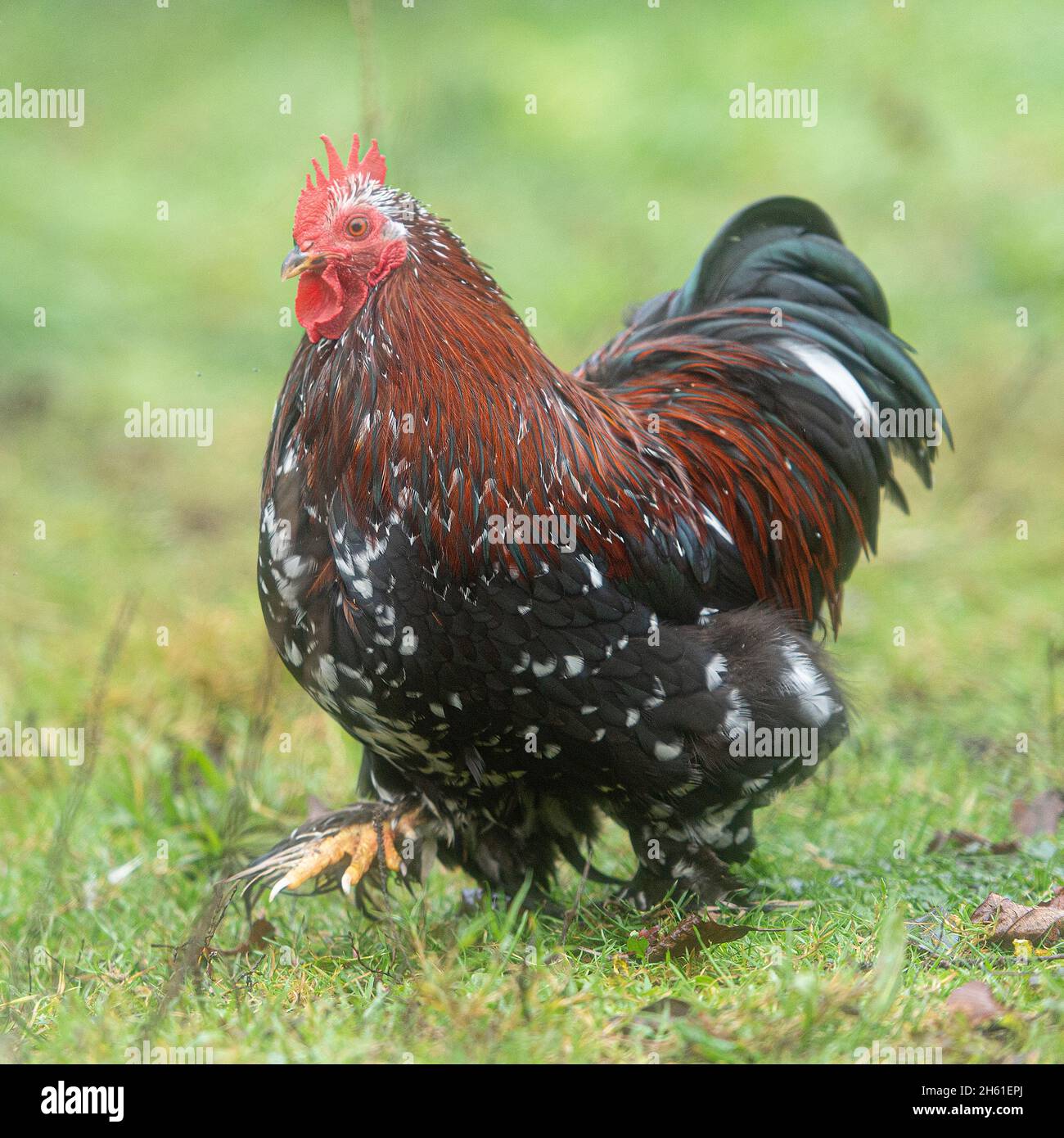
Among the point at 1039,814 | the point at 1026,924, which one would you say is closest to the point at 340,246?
the point at 1026,924

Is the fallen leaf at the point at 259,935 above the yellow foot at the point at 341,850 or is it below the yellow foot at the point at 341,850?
below

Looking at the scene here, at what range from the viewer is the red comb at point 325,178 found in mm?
3500

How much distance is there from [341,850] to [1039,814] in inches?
99.5

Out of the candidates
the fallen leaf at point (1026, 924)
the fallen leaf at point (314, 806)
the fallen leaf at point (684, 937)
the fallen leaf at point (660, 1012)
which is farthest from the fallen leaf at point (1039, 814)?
the fallen leaf at point (314, 806)

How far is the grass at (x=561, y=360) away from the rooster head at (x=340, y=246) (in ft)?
0.52

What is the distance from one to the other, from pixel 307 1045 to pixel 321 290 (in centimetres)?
196

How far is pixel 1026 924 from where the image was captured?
3.63 meters

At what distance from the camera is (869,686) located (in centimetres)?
606

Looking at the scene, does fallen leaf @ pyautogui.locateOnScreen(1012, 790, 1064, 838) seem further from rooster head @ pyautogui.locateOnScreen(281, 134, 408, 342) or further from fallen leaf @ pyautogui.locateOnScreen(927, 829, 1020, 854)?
rooster head @ pyautogui.locateOnScreen(281, 134, 408, 342)

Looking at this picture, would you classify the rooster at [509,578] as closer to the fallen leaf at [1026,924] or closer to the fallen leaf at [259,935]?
the fallen leaf at [259,935]

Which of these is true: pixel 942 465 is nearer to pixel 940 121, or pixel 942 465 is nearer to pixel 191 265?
pixel 940 121

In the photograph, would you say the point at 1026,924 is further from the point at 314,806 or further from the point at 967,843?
the point at 314,806
